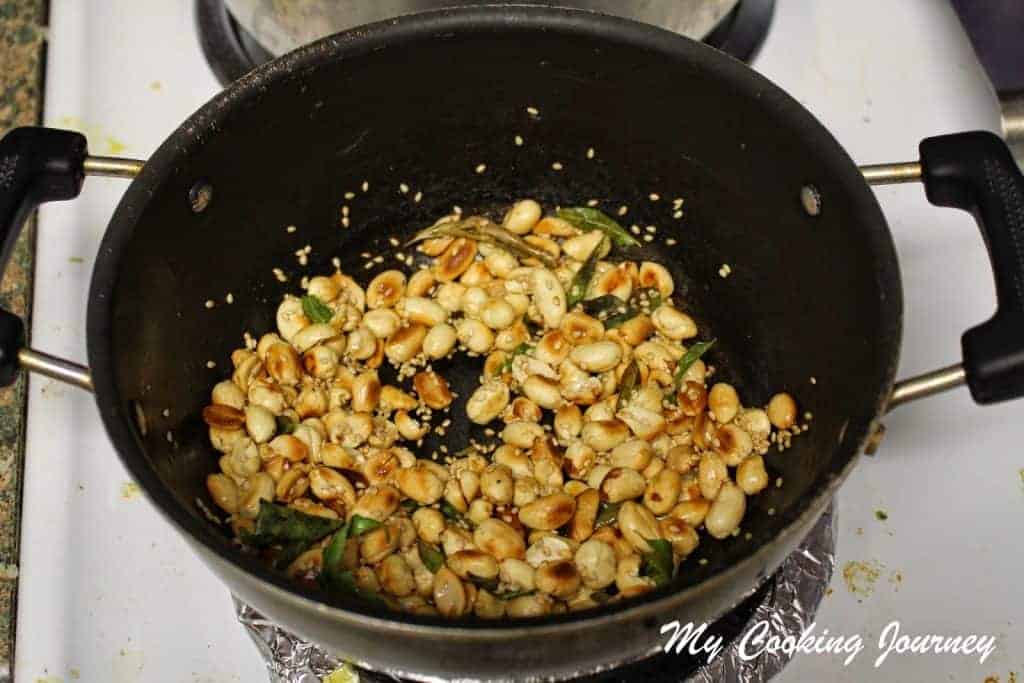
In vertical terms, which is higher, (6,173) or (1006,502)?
(6,173)

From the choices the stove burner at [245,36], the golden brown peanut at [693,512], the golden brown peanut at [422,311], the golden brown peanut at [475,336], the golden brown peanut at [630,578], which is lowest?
the golden brown peanut at [630,578]

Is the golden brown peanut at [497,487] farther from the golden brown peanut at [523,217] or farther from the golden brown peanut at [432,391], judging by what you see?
the golden brown peanut at [523,217]

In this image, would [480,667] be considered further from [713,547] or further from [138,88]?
[138,88]

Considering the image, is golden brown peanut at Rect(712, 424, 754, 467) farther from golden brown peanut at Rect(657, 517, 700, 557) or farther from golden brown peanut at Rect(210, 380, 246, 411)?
golden brown peanut at Rect(210, 380, 246, 411)

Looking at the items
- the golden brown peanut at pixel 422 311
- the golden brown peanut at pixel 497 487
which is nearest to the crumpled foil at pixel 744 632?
the golden brown peanut at pixel 497 487

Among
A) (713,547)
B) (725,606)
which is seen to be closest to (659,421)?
(713,547)

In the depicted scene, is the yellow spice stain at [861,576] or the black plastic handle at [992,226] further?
the yellow spice stain at [861,576]
